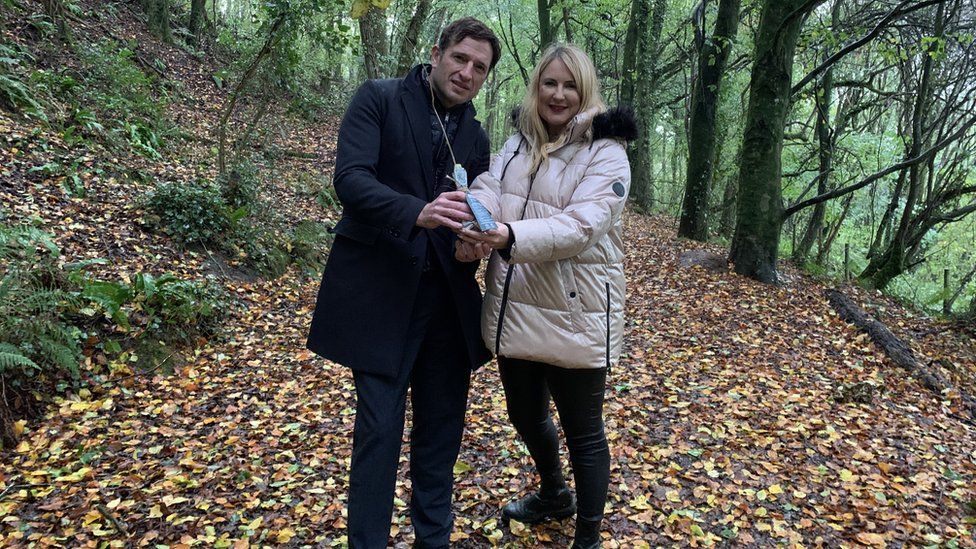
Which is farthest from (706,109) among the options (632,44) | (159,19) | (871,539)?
(159,19)

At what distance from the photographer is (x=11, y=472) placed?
3.44 m

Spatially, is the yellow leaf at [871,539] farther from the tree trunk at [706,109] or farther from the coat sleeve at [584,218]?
the tree trunk at [706,109]

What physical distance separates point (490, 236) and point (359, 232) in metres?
0.54

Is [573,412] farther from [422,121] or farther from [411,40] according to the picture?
[411,40]

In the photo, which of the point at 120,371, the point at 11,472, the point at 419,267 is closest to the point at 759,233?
the point at 419,267

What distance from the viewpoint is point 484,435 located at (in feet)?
13.8

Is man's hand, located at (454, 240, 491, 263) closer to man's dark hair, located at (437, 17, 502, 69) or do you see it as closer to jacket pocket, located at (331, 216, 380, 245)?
jacket pocket, located at (331, 216, 380, 245)

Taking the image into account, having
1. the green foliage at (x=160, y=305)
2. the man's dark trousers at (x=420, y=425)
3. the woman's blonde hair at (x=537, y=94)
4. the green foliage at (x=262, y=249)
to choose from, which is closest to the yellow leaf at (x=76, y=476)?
the green foliage at (x=160, y=305)

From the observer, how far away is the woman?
2365 mm

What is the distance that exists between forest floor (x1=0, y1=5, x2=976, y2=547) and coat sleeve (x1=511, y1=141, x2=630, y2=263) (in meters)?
1.66

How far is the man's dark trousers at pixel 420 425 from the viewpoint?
232 centimetres

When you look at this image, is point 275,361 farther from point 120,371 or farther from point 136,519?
point 136,519

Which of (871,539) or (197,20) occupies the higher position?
(197,20)

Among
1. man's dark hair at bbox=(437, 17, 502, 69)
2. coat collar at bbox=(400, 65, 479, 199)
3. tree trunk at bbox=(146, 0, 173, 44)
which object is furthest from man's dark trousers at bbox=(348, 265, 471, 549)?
tree trunk at bbox=(146, 0, 173, 44)
